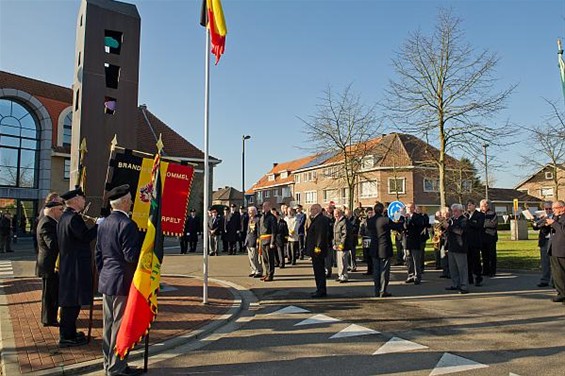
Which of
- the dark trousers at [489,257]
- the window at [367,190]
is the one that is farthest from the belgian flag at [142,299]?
the window at [367,190]

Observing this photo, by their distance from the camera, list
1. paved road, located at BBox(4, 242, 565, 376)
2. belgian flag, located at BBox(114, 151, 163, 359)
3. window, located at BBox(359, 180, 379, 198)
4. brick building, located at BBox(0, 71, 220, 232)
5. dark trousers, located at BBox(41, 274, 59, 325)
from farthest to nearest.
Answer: window, located at BBox(359, 180, 379, 198) < brick building, located at BBox(0, 71, 220, 232) < dark trousers, located at BBox(41, 274, 59, 325) < paved road, located at BBox(4, 242, 565, 376) < belgian flag, located at BBox(114, 151, 163, 359)

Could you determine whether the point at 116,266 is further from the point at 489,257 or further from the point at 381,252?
the point at 489,257

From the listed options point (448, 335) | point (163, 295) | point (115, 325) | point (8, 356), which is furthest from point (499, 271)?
point (8, 356)

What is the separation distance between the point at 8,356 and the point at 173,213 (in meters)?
4.13

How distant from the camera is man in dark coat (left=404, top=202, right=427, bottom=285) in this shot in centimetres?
1095

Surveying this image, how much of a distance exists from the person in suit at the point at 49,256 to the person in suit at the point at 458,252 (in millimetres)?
7992

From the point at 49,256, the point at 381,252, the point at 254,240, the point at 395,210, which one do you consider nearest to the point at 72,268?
the point at 49,256

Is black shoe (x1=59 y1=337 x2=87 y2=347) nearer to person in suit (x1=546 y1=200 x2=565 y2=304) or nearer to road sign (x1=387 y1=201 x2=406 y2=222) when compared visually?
person in suit (x1=546 y1=200 x2=565 y2=304)

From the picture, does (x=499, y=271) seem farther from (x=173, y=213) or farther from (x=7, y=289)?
(x=7, y=289)

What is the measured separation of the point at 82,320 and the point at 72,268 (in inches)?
64.6

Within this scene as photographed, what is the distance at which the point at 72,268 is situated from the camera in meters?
5.88

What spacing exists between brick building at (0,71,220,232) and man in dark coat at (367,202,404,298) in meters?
24.4

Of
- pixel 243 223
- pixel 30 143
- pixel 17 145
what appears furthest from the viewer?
pixel 30 143

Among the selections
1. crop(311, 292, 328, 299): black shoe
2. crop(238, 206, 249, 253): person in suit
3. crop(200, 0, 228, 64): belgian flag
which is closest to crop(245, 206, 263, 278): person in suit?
crop(311, 292, 328, 299): black shoe
